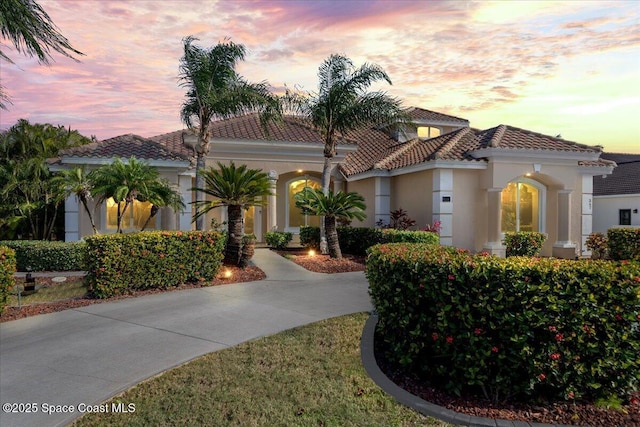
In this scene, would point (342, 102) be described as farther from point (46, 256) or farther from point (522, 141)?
point (46, 256)

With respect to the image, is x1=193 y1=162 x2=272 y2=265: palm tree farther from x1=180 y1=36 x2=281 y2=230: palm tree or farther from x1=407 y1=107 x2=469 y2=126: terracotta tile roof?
x1=407 y1=107 x2=469 y2=126: terracotta tile roof

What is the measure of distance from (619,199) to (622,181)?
6.64ft

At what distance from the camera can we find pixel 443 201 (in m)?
15.3

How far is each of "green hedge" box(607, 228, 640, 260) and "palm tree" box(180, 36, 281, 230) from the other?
42.5 ft

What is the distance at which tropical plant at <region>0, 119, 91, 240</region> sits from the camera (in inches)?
613

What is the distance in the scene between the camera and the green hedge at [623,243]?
573 inches

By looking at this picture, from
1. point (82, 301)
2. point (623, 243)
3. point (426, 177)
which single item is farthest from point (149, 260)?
point (623, 243)

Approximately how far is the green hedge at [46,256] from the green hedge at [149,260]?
5.39m

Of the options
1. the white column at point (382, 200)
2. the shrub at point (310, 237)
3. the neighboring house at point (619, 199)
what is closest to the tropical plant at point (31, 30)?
the shrub at point (310, 237)

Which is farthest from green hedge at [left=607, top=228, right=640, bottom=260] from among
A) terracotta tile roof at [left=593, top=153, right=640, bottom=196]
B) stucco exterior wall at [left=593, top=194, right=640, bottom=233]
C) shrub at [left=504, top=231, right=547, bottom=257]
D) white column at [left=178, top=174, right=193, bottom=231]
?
terracotta tile roof at [left=593, top=153, right=640, bottom=196]

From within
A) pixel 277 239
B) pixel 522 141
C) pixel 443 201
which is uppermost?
pixel 522 141

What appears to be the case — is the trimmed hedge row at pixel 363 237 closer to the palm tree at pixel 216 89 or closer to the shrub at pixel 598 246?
the palm tree at pixel 216 89

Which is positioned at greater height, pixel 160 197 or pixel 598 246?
pixel 160 197

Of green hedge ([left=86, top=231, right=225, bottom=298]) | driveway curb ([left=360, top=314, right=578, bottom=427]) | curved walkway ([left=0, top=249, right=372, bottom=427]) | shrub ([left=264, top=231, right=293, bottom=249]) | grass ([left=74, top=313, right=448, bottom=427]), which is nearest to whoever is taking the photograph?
driveway curb ([left=360, top=314, right=578, bottom=427])
